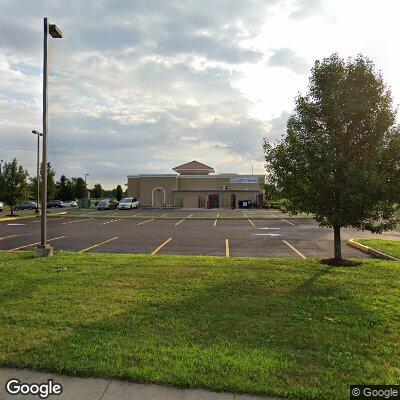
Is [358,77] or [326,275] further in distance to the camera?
[358,77]

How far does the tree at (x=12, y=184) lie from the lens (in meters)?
34.2

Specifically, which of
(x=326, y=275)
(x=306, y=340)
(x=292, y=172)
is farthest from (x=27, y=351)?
(x=292, y=172)

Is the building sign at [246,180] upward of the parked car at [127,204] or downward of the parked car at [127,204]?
upward

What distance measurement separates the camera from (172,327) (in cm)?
516

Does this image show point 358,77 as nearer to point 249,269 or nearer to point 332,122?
point 332,122

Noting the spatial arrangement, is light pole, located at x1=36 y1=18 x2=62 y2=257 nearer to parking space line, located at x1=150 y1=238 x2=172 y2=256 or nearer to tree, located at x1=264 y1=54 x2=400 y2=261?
parking space line, located at x1=150 y1=238 x2=172 y2=256

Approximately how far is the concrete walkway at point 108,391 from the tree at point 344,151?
6.39 m

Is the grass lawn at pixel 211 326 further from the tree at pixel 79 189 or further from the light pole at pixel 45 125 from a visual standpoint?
the tree at pixel 79 189

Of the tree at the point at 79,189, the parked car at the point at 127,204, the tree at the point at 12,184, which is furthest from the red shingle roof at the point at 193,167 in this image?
the tree at the point at 12,184

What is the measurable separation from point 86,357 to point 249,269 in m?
5.44

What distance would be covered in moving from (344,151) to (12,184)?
105 feet

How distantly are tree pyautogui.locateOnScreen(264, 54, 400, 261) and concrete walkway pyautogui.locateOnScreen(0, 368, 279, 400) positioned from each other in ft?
21.0

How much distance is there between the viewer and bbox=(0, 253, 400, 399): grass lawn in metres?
3.93

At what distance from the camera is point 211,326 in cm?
525
